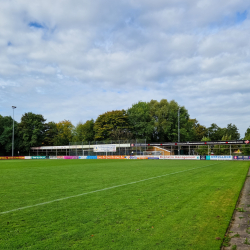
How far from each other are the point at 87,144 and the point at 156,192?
55.2 metres

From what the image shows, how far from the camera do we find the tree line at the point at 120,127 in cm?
7400

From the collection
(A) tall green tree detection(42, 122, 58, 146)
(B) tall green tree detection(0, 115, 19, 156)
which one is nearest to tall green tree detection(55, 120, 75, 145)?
(A) tall green tree detection(42, 122, 58, 146)

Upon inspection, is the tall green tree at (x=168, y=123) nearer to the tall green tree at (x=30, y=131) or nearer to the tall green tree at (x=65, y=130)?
the tall green tree at (x=65, y=130)

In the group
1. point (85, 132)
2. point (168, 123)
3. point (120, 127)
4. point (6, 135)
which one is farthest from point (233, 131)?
point (6, 135)

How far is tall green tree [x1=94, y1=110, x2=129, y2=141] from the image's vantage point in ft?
242

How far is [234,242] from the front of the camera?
14.4 ft

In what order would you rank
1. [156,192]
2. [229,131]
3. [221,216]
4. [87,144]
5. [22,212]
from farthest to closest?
[229,131], [87,144], [156,192], [22,212], [221,216]

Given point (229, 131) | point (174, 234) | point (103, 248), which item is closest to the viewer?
point (103, 248)

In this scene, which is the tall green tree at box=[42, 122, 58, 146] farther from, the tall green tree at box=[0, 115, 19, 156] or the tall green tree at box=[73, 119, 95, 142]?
the tall green tree at box=[0, 115, 19, 156]

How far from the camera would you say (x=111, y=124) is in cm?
7375

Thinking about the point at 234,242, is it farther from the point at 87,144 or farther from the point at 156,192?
the point at 87,144

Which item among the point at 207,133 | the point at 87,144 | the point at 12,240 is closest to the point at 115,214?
the point at 12,240

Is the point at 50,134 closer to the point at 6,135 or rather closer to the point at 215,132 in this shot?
the point at 6,135

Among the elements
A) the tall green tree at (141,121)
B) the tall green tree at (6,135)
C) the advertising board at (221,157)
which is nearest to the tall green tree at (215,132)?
the tall green tree at (141,121)
